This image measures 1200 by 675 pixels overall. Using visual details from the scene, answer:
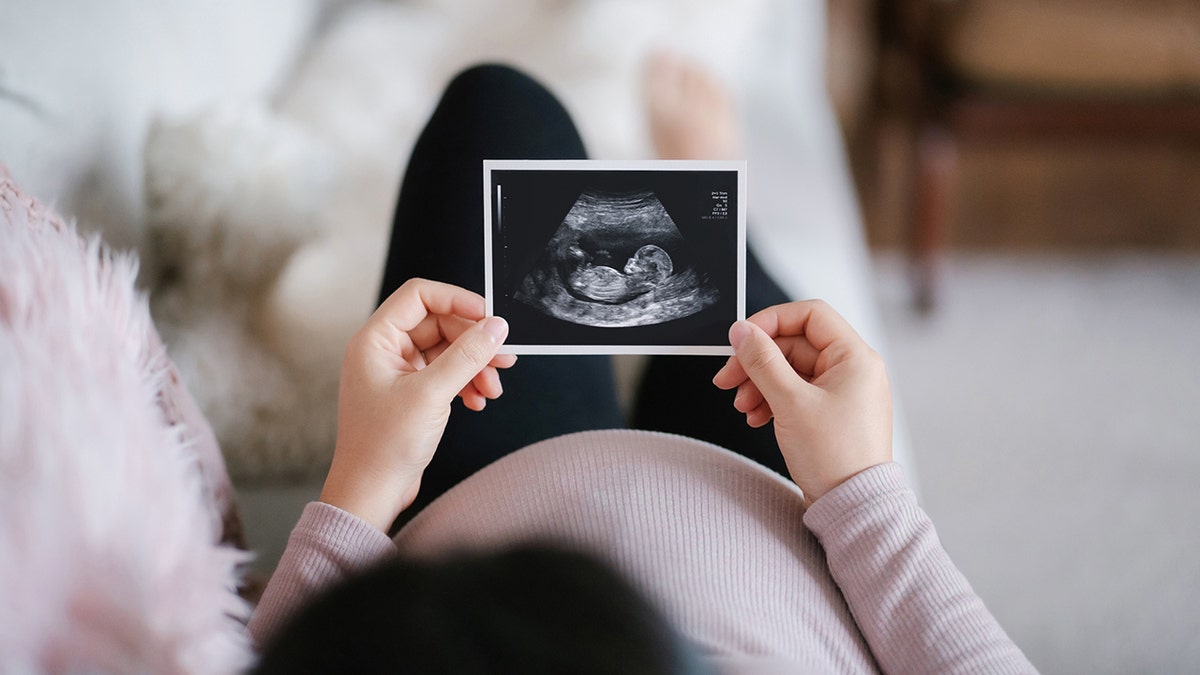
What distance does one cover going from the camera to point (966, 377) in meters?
1.72

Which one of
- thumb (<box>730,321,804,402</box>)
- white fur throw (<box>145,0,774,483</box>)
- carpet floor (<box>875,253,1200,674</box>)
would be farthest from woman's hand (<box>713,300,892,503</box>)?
carpet floor (<box>875,253,1200,674</box>)

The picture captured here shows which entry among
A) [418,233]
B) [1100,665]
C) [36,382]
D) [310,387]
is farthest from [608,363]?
[1100,665]

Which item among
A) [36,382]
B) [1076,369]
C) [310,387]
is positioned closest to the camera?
[36,382]

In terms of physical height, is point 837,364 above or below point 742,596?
above

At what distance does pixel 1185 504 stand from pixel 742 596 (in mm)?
1293

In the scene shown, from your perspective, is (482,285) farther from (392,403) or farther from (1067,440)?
(1067,440)

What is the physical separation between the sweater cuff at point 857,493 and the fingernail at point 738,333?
11 centimetres

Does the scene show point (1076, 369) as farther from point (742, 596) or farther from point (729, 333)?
point (742, 596)

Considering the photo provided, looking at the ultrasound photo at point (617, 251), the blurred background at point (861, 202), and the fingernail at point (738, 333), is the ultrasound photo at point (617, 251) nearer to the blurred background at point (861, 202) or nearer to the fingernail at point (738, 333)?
the fingernail at point (738, 333)

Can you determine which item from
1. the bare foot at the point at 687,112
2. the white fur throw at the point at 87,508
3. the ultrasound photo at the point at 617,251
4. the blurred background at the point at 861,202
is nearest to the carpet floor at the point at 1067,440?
the blurred background at the point at 861,202

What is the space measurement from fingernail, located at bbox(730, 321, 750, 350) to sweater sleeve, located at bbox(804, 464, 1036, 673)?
0.38 feet

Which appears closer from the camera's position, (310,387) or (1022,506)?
(310,387)

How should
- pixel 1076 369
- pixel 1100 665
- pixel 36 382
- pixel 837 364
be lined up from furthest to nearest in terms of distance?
pixel 1076 369
pixel 1100 665
pixel 837 364
pixel 36 382

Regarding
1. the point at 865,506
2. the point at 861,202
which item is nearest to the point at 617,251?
the point at 865,506
